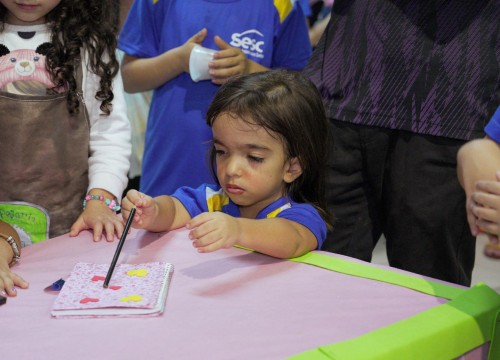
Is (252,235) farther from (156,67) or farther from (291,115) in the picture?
(156,67)

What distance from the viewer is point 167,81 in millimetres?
2053

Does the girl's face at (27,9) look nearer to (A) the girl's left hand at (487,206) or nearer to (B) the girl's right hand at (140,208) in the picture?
(B) the girl's right hand at (140,208)

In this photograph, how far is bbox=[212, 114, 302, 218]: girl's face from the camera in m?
1.44

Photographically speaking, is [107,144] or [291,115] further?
[107,144]

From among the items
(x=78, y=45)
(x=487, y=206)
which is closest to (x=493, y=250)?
(x=487, y=206)

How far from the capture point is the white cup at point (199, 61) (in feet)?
6.21

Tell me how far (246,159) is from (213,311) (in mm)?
423

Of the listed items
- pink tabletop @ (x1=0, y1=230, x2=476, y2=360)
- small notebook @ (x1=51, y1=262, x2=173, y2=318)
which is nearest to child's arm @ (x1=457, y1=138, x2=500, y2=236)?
pink tabletop @ (x1=0, y1=230, x2=476, y2=360)

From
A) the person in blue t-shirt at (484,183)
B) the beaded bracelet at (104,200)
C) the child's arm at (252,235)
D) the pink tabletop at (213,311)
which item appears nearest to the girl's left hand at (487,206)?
the person in blue t-shirt at (484,183)

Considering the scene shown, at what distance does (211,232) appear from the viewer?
123 centimetres

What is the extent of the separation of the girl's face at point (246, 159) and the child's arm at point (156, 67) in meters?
0.51

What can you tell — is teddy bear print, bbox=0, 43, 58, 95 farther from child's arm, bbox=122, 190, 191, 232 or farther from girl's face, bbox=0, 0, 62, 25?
child's arm, bbox=122, 190, 191, 232

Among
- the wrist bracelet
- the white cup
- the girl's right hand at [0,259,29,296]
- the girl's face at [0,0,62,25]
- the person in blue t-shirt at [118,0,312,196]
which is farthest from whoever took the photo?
the person in blue t-shirt at [118,0,312,196]

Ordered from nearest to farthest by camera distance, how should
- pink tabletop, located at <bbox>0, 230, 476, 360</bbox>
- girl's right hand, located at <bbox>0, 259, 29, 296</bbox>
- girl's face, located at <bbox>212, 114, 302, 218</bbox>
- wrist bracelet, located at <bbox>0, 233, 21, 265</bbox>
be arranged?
1. pink tabletop, located at <bbox>0, 230, 476, 360</bbox>
2. girl's right hand, located at <bbox>0, 259, 29, 296</bbox>
3. wrist bracelet, located at <bbox>0, 233, 21, 265</bbox>
4. girl's face, located at <bbox>212, 114, 302, 218</bbox>
